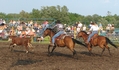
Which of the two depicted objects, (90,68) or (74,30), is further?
(74,30)

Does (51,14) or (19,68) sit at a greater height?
(51,14)

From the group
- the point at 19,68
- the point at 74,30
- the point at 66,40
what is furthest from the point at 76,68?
the point at 74,30

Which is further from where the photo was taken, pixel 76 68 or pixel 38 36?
pixel 38 36

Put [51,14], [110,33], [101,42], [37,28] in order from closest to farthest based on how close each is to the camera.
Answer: [101,42], [110,33], [37,28], [51,14]

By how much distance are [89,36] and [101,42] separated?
3.37ft

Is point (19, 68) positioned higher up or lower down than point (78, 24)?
lower down

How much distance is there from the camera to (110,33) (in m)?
29.4

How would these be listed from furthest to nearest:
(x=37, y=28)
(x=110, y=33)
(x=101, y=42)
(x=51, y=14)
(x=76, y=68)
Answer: (x=51, y=14), (x=37, y=28), (x=110, y=33), (x=101, y=42), (x=76, y=68)

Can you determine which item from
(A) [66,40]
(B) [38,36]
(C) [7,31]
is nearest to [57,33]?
(A) [66,40]

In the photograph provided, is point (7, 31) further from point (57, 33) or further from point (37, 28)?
point (57, 33)

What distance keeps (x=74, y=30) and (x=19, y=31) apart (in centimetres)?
637

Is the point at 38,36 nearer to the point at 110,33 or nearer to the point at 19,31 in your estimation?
the point at 19,31

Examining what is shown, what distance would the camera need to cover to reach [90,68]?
11.9m

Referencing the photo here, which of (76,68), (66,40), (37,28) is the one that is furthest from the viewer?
(37,28)
